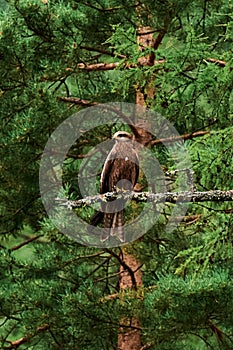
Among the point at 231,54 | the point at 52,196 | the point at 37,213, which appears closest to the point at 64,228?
the point at 52,196

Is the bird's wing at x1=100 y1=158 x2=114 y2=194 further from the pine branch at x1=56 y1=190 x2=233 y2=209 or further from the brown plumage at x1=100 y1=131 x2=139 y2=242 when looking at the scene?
the pine branch at x1=56 y1=190 x2=233 y2=209

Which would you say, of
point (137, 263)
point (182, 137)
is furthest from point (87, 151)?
point (137, 263)

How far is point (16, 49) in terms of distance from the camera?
8406mm

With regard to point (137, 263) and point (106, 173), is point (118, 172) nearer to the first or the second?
point (106, 173)

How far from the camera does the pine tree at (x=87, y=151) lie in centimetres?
789

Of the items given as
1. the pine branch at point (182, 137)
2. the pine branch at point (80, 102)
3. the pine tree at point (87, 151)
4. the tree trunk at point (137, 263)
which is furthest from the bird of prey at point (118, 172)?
the pine branch at point (80, 102)

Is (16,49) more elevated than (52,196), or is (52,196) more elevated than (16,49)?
(16,49)

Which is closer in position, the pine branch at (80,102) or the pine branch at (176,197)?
the pine branch at (176,197)

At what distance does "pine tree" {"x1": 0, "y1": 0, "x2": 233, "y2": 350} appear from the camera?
7891 millimetres

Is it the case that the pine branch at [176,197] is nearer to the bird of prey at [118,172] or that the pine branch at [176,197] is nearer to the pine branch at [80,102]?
the bird of prey at [118,172]

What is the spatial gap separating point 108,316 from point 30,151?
1.86 m

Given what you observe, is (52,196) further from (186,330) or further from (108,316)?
(186,330)

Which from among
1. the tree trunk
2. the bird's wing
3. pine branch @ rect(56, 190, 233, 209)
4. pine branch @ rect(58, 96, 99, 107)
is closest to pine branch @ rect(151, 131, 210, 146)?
the tree trunk

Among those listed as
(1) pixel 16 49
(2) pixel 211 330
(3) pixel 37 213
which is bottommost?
(2) pixel 211 330
